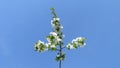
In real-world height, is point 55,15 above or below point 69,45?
above

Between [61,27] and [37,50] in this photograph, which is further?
[61,27]

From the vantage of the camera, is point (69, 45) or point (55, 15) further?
point (55, 15)

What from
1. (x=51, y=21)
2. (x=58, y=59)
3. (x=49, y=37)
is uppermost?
(x=51, y=21)

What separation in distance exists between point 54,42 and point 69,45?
903 millimetres

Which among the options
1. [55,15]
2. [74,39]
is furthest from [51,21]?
[74,39]

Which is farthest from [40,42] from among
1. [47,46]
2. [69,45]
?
[69,45]

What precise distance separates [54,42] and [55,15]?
2.57 metres

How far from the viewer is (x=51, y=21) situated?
2092cm

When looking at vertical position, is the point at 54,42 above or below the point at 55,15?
below

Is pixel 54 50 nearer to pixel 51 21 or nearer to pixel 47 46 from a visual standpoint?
pixel 47 46

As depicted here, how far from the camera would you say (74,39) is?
65.7 ft

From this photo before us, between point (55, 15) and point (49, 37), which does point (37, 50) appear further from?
point (55, 15)

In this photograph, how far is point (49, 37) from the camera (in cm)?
1967

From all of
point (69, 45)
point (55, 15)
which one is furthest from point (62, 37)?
point (55, 15)
